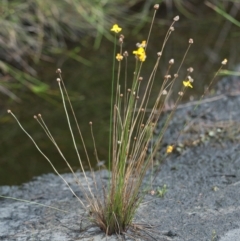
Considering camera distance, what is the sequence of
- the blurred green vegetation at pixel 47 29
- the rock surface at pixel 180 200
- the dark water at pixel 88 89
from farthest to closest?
the blurred green vegetation at pixel 47 29
the dark water at pixel 88 89
the rock surface at pixel 180 200

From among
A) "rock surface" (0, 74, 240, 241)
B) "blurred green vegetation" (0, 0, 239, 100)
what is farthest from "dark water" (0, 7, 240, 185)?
"rock surface" (0, 74, 240, 241)

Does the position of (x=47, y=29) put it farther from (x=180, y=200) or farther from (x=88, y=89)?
(x=180, y=200)

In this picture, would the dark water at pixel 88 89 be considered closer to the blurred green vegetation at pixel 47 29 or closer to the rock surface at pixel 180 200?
the blurred green vegetation at pixel 47 29

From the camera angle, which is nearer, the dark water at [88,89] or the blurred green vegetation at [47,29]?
the dark water at [88,89]

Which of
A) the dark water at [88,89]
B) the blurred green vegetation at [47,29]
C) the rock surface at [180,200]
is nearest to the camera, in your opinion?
the rock surface at [180,200]

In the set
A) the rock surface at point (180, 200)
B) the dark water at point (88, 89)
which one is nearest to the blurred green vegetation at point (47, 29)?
the dark water at point (88, 89)

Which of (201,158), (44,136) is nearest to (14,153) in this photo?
(44,136)

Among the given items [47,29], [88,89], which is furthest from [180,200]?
[47,29]
